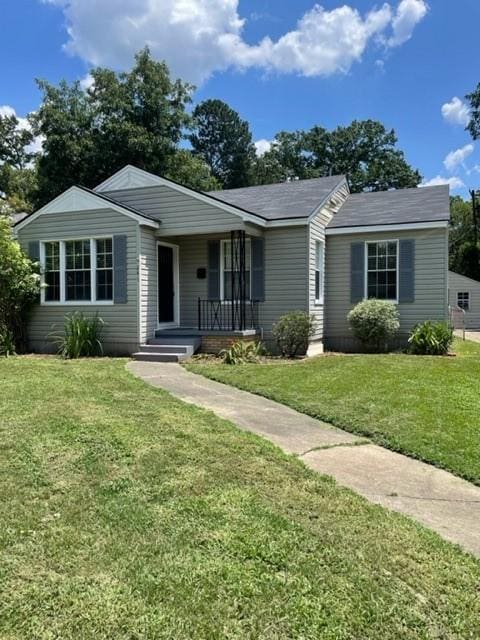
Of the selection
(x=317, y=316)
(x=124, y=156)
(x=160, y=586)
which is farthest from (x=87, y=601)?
(x=124, y=156)

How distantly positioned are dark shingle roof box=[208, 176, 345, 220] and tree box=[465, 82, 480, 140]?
7.21m

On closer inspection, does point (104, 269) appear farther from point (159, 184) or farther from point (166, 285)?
point (159, 184)

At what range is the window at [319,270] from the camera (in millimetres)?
12852

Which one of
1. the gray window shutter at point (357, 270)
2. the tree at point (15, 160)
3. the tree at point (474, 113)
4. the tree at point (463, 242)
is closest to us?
the gray window shutter at point (357, 270)

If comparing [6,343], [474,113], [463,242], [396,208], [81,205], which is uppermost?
[474,113]

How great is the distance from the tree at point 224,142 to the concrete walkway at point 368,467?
41.8 m

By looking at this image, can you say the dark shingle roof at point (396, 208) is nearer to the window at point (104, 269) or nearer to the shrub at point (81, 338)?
the window at point (104, 269)

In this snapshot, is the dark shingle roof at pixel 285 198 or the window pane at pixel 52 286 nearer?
the dark shingle roof at pixel 285 198

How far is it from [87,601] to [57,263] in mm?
11398

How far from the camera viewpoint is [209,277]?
13141 millimetres

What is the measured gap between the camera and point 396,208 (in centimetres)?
1354

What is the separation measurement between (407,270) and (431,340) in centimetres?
202

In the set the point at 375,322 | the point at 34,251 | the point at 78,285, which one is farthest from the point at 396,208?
the point at 34,251

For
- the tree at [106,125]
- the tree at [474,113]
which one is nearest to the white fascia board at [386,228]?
the tree at [474,113]
